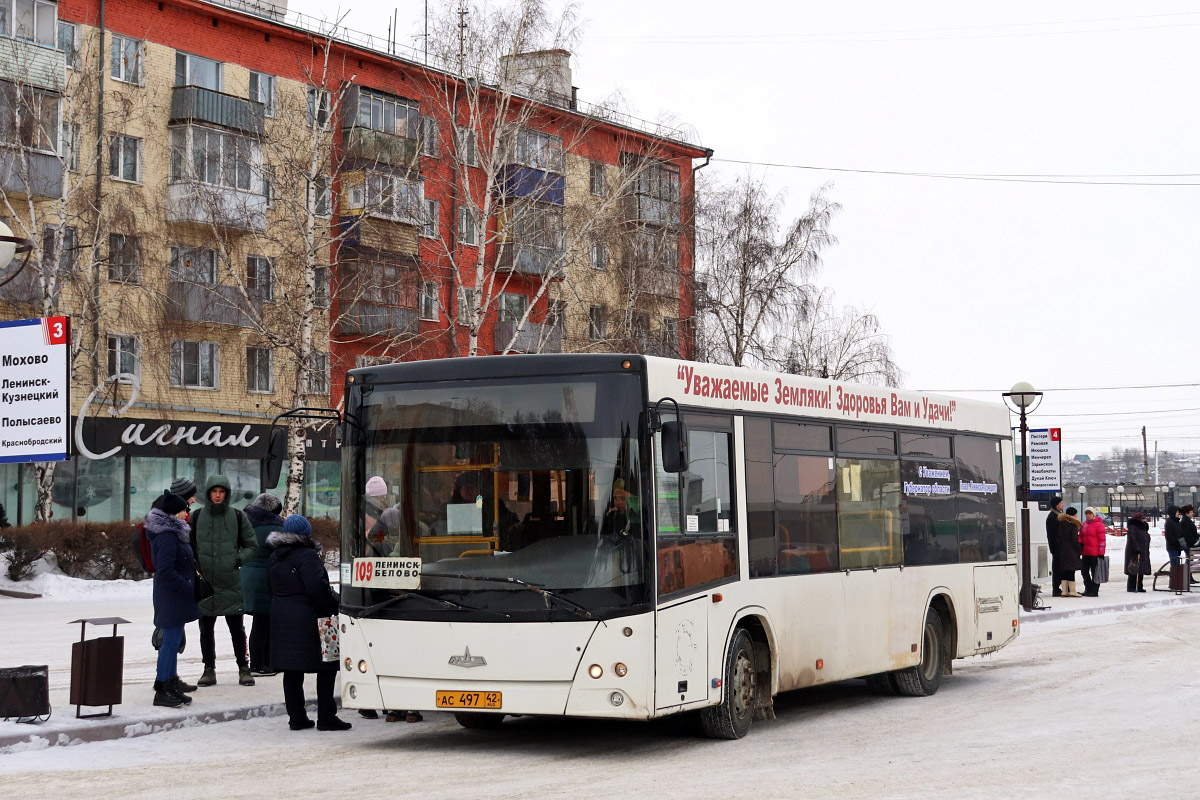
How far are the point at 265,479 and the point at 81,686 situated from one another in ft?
7.52

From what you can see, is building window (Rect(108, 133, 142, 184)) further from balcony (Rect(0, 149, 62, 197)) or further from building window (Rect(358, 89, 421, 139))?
building window (Rect(358, 89, 421, 139))

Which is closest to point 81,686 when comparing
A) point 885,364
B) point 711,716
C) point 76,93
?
point 711,716

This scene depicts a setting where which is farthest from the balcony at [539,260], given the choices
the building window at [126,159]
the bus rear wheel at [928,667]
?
the bus rear wheel at [928,667]

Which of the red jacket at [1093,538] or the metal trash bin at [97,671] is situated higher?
the red jacket at [1093,538]

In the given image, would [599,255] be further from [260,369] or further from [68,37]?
[68,37]

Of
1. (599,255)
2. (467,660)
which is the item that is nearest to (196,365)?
(599,255)

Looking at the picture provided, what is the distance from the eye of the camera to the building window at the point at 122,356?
41.7 meters

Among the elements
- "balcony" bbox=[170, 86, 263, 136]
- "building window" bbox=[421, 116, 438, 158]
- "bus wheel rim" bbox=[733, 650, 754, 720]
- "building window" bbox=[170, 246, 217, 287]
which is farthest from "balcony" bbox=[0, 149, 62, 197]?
"bus wheel rim" bbox=[733, 650, 754, 720]

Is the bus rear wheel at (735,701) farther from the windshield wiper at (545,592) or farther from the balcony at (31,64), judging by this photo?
the balcony at (31,64)

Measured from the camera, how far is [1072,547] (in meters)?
30.9

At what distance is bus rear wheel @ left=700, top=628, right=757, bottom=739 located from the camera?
12.0m

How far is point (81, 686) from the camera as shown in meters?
12.2

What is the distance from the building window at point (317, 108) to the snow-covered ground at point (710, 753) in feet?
77.5

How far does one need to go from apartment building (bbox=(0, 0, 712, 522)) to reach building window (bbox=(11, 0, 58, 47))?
0.06 meters
